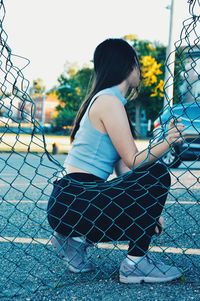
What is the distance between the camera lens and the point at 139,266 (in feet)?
8.31

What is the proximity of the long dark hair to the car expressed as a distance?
32 centimetres

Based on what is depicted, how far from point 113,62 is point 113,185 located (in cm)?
68

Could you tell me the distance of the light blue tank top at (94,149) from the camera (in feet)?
8.60

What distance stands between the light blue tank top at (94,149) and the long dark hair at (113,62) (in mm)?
67

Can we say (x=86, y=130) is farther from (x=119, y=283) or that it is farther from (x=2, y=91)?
(x=119, y=283)

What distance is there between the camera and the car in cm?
243

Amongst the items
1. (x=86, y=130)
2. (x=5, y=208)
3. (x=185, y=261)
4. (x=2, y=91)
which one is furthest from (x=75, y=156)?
(x=5, y=208)

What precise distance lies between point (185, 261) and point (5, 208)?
6.99ft

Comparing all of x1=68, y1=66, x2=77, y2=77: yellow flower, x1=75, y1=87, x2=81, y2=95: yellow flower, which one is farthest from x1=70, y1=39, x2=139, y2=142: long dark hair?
x1=68, y1=66, x2=77, y2=77: yellow flower

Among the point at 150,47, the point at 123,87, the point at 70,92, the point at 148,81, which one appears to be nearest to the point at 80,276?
the point at 123,87

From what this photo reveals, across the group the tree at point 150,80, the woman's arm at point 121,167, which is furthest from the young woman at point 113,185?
the tree at point 150,80

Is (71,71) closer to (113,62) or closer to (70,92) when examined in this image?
(70,92)

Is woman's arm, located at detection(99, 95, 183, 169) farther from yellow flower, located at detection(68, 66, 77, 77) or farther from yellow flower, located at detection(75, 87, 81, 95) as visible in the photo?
yellow flower, located at detection(68, 66, 77, 77)

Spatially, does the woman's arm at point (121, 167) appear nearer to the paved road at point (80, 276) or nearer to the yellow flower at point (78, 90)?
the paved road at point (80, 276)
